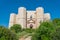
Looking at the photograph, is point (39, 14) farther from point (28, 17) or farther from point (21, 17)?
point (21, 17)

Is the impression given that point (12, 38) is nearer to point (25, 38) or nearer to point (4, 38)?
point (4, 38)

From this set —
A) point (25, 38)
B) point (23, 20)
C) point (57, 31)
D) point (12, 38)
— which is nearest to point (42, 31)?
point (57, 31)

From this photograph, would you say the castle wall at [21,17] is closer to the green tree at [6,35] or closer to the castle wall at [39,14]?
the castle wall at [39,14]

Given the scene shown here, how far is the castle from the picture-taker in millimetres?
73750

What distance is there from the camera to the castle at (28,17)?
242 ft

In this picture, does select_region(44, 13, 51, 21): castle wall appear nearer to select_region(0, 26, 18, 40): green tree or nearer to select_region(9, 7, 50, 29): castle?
select_region(9, 7, 50, 29): castle

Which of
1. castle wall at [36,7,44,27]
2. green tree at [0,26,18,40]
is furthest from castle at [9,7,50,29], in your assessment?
green tree at [0,26,18,40]

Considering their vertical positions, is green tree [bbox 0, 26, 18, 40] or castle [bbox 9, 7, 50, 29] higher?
castle [bbox 9, 7, 50, 29]

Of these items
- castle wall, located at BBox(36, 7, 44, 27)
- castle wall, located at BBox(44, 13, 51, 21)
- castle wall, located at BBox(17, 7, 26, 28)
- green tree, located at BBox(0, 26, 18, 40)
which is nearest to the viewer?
green tree, located at BBox(0, 26, 18, 40)

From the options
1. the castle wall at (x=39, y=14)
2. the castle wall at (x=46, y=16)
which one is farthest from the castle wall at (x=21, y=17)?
the castle wall at (x=46, y=16)

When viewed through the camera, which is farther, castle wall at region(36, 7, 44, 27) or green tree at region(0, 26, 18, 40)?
castle wall at region(36, 7, 44, 27)

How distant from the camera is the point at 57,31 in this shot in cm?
2280

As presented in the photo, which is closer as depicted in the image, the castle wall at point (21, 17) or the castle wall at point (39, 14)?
the castle wall at point (39, 14)

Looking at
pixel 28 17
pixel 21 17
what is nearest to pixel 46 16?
pixel 28 17
